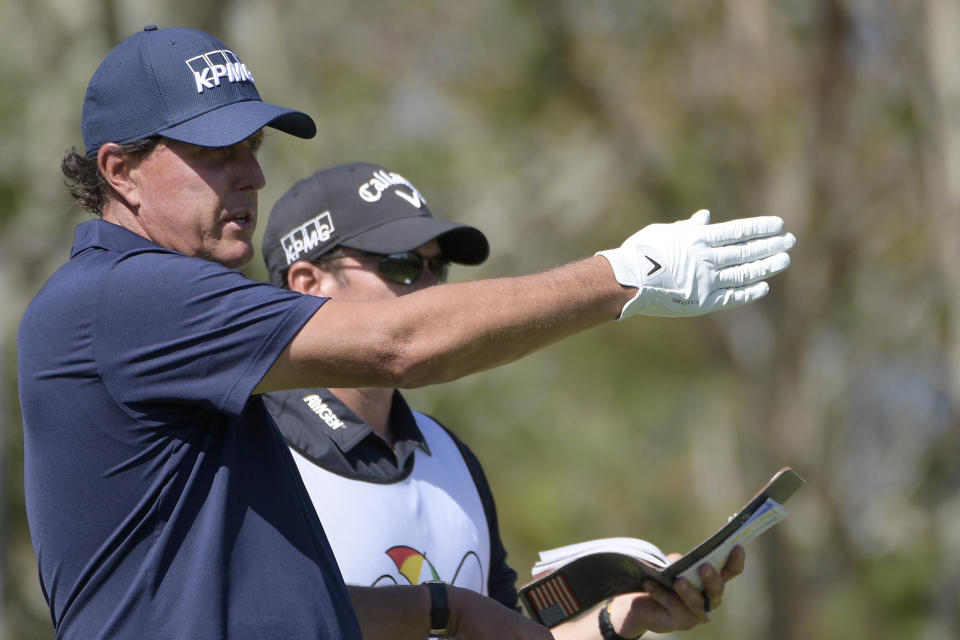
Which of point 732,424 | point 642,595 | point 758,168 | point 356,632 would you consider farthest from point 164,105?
point 732,424

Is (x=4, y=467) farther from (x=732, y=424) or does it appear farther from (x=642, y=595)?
(x=732, y=424)

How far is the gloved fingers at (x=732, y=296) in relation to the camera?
2680mm

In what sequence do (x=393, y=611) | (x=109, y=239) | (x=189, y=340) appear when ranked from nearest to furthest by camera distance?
(x=189, y=340) < (x=109, y=239) < (x=393, y=611)

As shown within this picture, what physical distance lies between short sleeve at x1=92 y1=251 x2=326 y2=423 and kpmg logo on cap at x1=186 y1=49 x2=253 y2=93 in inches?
18.6

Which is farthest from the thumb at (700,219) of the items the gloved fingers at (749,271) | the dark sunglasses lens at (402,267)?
the dark sunglasses lens at (402,267)

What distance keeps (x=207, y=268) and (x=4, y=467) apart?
893cm

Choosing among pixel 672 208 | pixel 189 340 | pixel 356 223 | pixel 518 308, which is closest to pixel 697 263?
pixel 518 308

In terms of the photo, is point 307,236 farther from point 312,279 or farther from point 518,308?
point 518,308

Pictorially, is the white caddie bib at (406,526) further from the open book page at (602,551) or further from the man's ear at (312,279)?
the man's ear at (312,279)

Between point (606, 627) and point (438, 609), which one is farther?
point (606, 627)

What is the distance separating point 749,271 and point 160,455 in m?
1.26

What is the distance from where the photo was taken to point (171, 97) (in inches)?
98.1

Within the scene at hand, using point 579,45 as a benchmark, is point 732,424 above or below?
below

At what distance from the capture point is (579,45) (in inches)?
561
